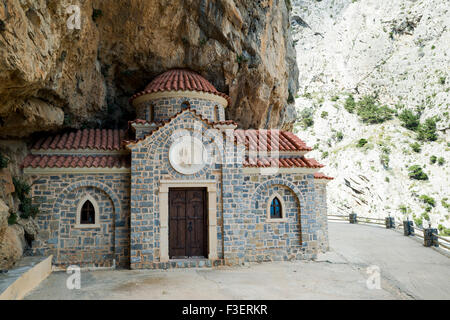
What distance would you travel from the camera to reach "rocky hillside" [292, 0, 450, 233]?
41.2 metres

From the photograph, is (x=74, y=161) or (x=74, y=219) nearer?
(x=74, y=219)

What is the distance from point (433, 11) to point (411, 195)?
32.4 meters

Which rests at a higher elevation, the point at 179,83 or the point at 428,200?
the point at 179,83

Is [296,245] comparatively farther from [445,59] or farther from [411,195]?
[445,59]

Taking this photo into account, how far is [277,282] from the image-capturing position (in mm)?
9898

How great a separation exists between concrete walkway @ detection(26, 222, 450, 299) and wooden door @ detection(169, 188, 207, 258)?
1028mm

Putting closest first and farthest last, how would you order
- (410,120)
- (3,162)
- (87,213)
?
(3,162)
(87,213)
(410,120)

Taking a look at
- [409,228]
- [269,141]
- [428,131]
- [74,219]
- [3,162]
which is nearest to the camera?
[3,162]

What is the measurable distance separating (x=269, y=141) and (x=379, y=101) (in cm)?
4609

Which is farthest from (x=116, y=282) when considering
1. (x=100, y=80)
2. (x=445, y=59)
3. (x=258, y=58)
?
(x=445, y=59)

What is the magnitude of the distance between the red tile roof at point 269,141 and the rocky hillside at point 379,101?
94.2ft

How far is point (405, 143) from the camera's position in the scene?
151 ft

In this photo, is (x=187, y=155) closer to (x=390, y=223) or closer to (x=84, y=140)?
(x=84, y=140)

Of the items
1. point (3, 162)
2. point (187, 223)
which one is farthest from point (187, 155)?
point (3, 162)
